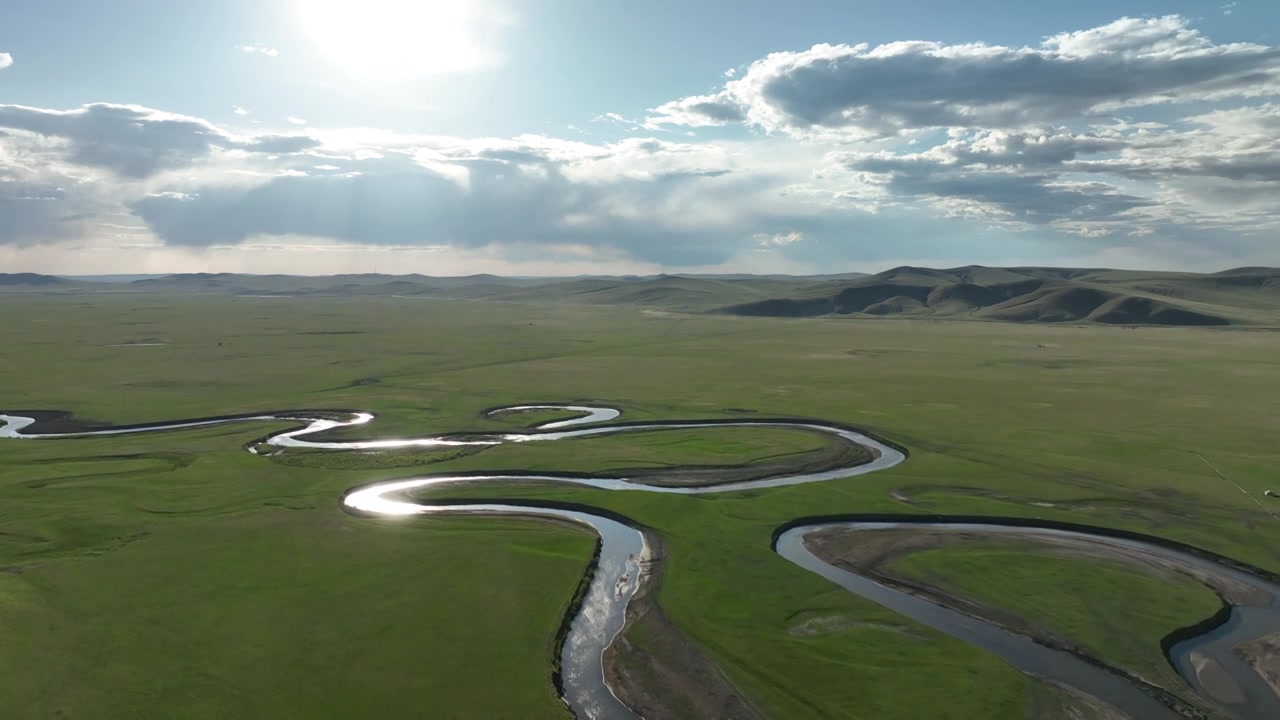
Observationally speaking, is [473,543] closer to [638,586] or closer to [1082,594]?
[638,586]

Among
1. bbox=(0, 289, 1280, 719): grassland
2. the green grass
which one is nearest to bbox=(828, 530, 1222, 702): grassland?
the green grass

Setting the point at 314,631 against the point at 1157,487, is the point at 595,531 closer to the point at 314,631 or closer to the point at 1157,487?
the point at 314,631

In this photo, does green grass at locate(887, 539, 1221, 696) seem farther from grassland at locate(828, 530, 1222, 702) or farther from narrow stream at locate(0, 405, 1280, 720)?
narrow stream at locate(0, 405, 1280, 720)

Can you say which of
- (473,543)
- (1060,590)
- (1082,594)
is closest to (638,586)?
(473,543)

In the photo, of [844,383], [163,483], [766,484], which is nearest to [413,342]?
[844,383]

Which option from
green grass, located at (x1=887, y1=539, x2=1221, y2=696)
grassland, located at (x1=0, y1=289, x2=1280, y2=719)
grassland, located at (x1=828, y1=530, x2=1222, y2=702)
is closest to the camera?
grassland, located at (x1=0, y1=289, x2=1280, y2=719)

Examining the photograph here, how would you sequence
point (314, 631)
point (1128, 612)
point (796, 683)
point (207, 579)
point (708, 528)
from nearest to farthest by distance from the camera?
point (796, 683), point (314, 631), point (1128, 612), point (207, 579), point (708, 528)

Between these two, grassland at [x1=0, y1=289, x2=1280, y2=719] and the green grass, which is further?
the green grass

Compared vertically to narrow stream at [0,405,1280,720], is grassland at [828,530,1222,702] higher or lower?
higher
